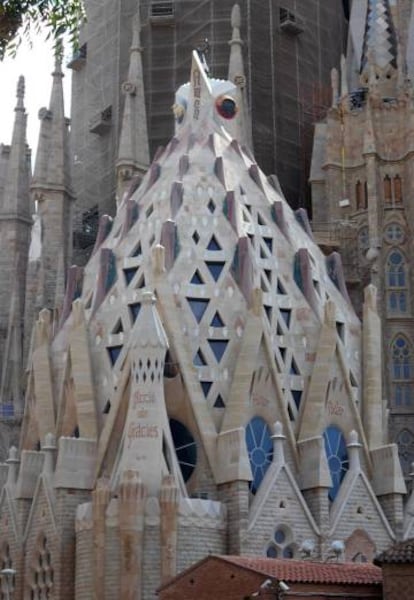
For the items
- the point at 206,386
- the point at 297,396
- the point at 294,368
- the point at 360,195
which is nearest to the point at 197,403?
the point at 206,386

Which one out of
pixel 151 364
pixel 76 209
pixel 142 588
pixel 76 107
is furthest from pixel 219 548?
pixel 76 107

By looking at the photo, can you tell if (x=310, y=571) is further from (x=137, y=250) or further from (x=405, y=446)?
(x=405, y=446)

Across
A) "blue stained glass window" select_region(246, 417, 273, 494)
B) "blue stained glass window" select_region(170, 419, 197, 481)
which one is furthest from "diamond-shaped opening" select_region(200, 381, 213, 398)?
"blue stained glass window" select_region(246, 417, 273, 494)

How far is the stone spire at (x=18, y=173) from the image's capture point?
43531mm

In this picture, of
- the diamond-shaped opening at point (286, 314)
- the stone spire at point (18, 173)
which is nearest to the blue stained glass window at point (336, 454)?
the diamond-shaped opening at point (286, 314)

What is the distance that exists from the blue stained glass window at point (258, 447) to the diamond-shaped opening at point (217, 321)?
288 centimetres

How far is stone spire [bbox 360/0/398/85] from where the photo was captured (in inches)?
1655

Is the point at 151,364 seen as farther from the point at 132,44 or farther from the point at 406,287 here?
the point at 132,44

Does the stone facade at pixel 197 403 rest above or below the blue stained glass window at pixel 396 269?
below

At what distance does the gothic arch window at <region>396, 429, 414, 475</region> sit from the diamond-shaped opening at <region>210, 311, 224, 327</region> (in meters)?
8.16

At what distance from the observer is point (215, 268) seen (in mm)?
33938

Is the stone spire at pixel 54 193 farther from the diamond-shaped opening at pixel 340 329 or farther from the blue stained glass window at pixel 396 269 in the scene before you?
the blue stained glass window at pixel 396 269

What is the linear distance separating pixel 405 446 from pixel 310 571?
49.0ft

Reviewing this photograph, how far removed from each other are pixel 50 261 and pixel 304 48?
13331mm
